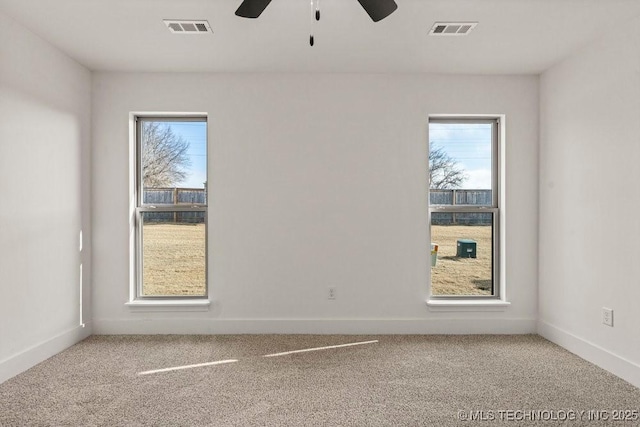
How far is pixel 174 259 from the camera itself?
3.94m

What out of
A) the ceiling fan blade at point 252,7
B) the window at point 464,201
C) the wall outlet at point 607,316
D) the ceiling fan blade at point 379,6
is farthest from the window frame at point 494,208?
the ceiling fan blade at point 252,7

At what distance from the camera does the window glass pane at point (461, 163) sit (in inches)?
156

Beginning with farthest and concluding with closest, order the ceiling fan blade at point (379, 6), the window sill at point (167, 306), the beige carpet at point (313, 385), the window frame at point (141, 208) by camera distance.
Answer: the window frame at point (141, 208)
the window sill at point (167, 306)
the beige carpet at point (313, 385)
the ceiling fan blade at point (379, 6)

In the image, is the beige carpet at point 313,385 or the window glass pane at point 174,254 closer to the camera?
the beige carpet at point 313,385

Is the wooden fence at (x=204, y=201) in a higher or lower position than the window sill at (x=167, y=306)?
higher

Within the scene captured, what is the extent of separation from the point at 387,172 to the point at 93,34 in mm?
2705

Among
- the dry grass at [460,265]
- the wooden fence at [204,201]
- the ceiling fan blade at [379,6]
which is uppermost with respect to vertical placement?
the ceiling fan blade at [379,6]

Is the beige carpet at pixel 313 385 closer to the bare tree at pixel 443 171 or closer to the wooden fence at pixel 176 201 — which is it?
the wooden fence at pixel 176 201

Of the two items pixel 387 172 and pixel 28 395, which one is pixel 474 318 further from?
pixel 28 395

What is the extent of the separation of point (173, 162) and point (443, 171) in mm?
2747

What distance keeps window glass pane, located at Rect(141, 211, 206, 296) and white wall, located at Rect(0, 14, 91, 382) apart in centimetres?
53

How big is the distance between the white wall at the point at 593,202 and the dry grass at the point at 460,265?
0.51 meters

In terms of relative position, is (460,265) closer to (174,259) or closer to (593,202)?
(593,202)

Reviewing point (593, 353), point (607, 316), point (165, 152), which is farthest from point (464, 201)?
point (165, 152)
